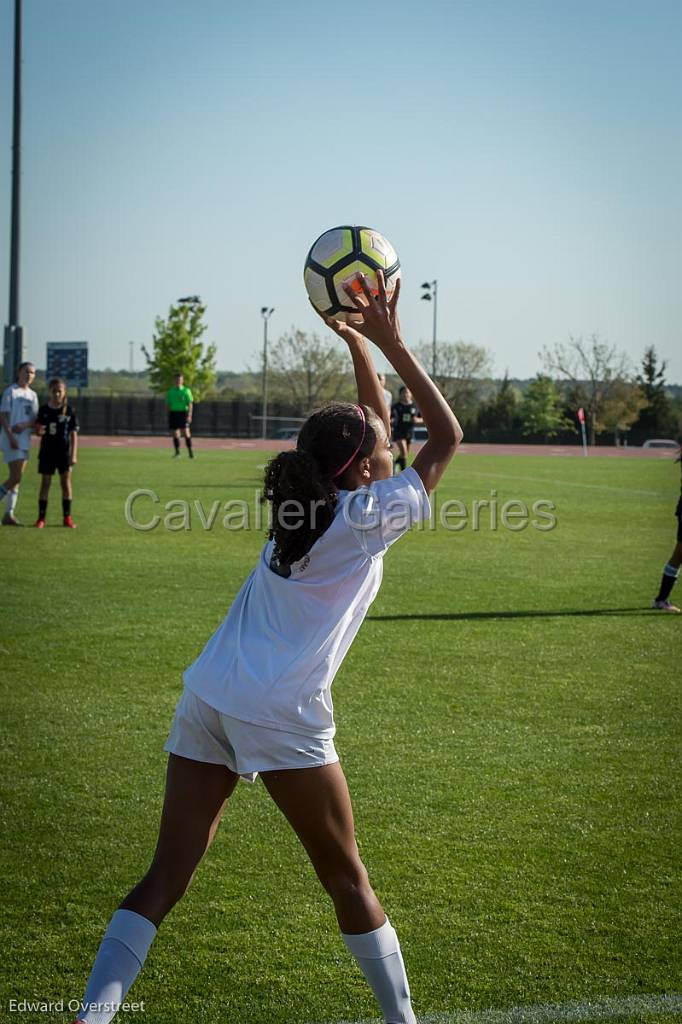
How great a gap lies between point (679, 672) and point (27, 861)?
5.21 metres

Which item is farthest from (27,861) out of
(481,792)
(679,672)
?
(679,672)

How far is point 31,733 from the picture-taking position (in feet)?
20.0

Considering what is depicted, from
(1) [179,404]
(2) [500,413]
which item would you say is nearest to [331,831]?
(1) [179,404]

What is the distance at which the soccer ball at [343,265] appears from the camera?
13.1ft

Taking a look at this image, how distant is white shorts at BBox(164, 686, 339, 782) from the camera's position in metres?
2.83

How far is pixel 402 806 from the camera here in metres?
5.07

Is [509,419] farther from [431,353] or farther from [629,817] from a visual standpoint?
[629,817]

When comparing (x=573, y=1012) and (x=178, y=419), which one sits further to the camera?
(x=178, y=419)

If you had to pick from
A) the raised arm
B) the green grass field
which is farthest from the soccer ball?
the green grass field

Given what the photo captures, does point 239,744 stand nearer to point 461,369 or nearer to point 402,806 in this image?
point 402,806

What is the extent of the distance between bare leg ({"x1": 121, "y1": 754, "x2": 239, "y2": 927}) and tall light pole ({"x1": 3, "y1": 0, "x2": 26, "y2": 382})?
17.1 meters

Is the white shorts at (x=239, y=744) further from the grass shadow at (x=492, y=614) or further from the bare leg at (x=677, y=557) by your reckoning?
the bare leg at (x=677, y=557)

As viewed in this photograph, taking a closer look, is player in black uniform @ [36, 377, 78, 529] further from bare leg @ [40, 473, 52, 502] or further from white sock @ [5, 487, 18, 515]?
white sock @ [5, 487, 18, 515]

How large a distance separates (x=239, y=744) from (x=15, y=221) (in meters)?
18.6
